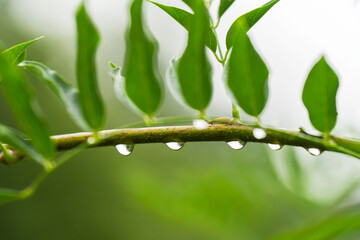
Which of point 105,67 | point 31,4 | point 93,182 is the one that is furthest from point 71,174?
point 31,4

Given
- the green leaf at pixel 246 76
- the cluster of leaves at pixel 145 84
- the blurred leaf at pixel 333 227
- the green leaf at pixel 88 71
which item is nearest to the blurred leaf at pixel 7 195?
the cluster of leaves at pixel 145 84

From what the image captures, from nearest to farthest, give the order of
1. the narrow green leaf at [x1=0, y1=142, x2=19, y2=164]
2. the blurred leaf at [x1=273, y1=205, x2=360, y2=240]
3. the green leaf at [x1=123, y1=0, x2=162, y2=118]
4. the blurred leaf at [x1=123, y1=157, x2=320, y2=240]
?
1. the green leaf at [x1=123, y1=0, x2=162, y2=118]
2. the narrow green leaf at [x1=0, y1=142, x2=19, y2=164]
3. the blurred leaf at [x1=273, y1=205, x2=360, y2=240]
4. the blurred leaf at [x1=123, y1=157, x2=320, y2=240]

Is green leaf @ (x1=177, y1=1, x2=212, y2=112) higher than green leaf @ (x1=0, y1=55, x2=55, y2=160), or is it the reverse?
green leaf @ (x1=177, y1=1, x2=212, y2=112)

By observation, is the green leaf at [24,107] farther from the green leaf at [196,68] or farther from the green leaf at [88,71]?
the green leaf at [196,68]

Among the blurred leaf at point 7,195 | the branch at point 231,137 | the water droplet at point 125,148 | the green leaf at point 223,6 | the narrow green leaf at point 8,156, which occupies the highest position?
the green leaf at point 223,6

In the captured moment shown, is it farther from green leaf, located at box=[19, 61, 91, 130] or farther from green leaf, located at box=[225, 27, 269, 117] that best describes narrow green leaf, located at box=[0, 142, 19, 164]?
green leaf, located at box=[225, 27, 269, 117]

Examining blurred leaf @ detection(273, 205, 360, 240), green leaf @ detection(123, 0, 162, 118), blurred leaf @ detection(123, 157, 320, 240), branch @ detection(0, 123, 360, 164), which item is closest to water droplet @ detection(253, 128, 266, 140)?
branch @ detection(0, 123, 360, 164)

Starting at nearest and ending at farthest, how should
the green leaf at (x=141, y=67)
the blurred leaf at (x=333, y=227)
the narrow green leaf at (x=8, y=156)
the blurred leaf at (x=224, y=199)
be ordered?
the green leaf at (x=141, y=67), the narrow green leaf at (x=8, y=156), the blurred leaf at (x=333, y=227), the blurred leaf at (x=224, y=199)

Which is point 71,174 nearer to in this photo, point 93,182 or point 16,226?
point 93,182
